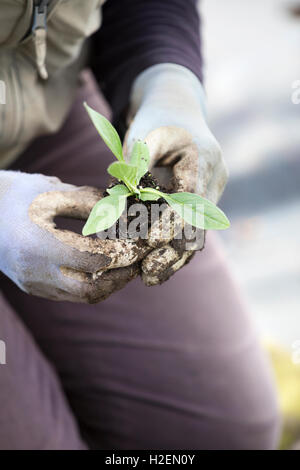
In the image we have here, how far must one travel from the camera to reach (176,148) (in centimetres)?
40

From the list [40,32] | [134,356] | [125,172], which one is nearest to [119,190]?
[125,172]

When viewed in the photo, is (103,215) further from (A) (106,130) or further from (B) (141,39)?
(B) (141,39)

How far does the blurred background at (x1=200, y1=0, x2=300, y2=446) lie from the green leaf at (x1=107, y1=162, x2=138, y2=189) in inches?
19.8

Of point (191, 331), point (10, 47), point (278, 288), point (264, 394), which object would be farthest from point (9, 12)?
point (278, 288)

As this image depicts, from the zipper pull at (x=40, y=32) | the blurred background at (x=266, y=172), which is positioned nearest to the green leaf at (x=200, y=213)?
the zipper pull at (x=40, y=32)

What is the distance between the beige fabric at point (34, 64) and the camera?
402 millimetres

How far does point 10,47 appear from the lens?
0.43m

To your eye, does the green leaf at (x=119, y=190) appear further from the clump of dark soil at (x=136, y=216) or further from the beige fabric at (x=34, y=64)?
the beige fabric at (x=34, y=64)

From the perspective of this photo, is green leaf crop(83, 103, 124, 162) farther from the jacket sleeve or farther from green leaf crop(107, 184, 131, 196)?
the jacket sleeve

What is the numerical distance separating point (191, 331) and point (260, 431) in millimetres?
193

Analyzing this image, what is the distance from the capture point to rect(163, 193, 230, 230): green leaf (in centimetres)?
31

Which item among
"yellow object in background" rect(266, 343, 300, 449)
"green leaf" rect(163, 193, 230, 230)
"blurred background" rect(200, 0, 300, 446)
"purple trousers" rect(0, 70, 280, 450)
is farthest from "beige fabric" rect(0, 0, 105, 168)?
"yellow object in background" rect(266, 343, 300, 449)

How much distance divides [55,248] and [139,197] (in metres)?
0.08

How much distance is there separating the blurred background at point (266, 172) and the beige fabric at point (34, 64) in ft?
1.25
